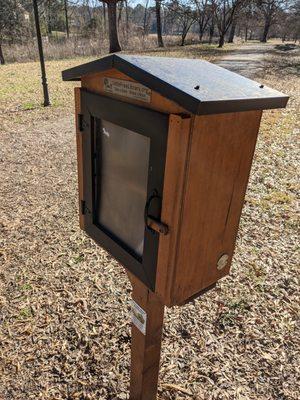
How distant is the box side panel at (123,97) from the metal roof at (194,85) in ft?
0.16

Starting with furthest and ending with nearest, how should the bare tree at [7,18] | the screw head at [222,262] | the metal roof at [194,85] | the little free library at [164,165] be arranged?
the bare tree at [7,18] → the screw head at [222,262] → the little free library at [164,165] → the metal roof at [194,85]

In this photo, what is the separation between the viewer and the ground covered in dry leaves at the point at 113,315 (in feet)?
7.75

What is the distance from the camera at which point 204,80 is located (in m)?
1.21

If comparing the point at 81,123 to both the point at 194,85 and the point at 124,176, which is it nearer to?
the point at 124,176

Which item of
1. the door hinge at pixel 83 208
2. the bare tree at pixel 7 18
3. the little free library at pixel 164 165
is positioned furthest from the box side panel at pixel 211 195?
the bare tree at pixel 7 18

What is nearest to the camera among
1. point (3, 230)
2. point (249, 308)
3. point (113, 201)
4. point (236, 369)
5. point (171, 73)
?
point (171, 73)

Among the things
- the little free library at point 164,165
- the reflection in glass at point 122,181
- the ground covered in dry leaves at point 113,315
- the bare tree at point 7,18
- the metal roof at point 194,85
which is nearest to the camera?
the metal roof at point 194,85

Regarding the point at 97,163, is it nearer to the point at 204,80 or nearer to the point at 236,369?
the point at 204,80

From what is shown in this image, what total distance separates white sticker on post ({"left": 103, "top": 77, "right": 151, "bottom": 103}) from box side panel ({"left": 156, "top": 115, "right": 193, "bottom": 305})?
0.17m

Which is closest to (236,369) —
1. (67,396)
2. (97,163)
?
(67,396)

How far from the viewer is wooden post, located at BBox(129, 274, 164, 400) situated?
158cm

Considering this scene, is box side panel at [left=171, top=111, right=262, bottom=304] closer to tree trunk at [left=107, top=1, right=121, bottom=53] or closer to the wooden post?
the wooden post

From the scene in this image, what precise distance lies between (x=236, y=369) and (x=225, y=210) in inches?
62.7

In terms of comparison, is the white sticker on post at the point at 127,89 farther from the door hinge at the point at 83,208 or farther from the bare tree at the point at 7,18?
the bare tree at the point at 7,18
